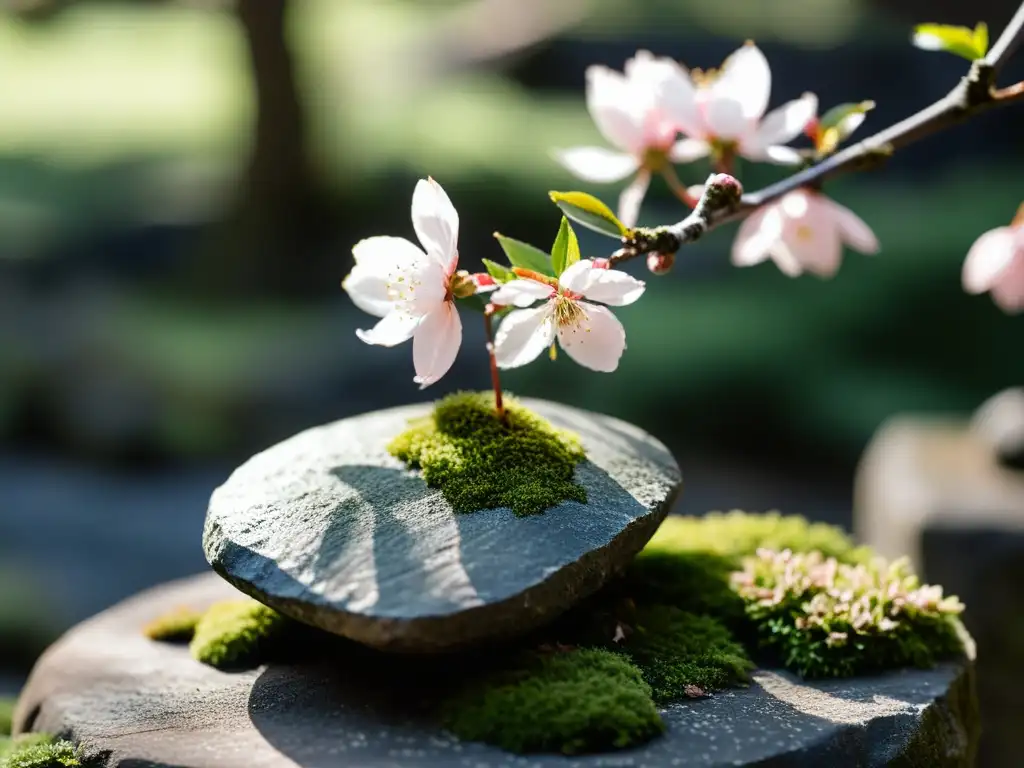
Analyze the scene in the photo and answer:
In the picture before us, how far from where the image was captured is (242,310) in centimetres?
625

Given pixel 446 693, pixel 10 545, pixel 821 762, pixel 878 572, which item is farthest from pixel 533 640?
pixel 10 545

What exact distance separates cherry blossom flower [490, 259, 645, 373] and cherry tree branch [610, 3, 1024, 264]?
0.26 ft

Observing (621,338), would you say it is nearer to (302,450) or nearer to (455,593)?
(455,593)

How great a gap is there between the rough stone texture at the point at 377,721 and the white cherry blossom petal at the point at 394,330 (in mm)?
465

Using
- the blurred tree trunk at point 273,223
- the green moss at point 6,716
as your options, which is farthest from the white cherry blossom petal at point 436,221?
the blurred tree trunk at point 273,223

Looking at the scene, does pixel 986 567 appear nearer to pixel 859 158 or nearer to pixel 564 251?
pixel 859 158

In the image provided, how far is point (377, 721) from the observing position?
1344 mm

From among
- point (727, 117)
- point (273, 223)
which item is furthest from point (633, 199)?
point (273, 223)

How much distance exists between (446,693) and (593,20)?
793 cm

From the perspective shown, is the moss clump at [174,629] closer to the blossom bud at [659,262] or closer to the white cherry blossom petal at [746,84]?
the blossom bud at [659,262]

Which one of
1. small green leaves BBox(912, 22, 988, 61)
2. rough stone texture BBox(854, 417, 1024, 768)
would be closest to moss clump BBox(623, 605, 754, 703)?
small green leaves BBox(912, 22, 988, 61)

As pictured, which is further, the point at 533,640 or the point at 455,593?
the point at 533,640

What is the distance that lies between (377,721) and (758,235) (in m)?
0.86

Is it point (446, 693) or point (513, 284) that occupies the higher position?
point (513, 284)
